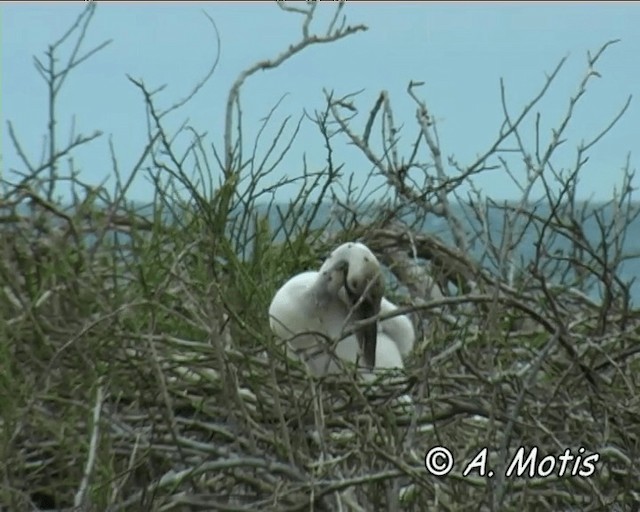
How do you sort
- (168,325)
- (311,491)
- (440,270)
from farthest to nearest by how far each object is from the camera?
(440,270)
(168,325)
(311,491)

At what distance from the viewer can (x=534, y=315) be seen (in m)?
2.53

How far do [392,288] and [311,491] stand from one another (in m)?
1.61

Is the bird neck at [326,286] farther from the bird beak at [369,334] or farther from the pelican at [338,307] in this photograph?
the bird beak at [369,334]

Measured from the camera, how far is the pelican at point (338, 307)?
3.07 m

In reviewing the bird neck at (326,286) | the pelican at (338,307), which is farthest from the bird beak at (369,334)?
the bird neck at (326,286)

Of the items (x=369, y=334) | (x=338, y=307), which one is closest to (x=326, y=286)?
(x=338, y=307)

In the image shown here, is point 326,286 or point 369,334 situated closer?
point 369,334

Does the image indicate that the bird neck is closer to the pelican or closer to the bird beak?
the pelican

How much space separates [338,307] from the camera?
3.19 m

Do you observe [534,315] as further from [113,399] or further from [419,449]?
[113,399]

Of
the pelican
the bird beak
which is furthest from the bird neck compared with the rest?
the bird beak

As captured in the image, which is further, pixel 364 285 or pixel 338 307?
pixel 338 307

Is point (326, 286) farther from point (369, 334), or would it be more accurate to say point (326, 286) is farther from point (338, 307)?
point (369, 334)

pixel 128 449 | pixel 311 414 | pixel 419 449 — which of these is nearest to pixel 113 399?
pixel 128 449
